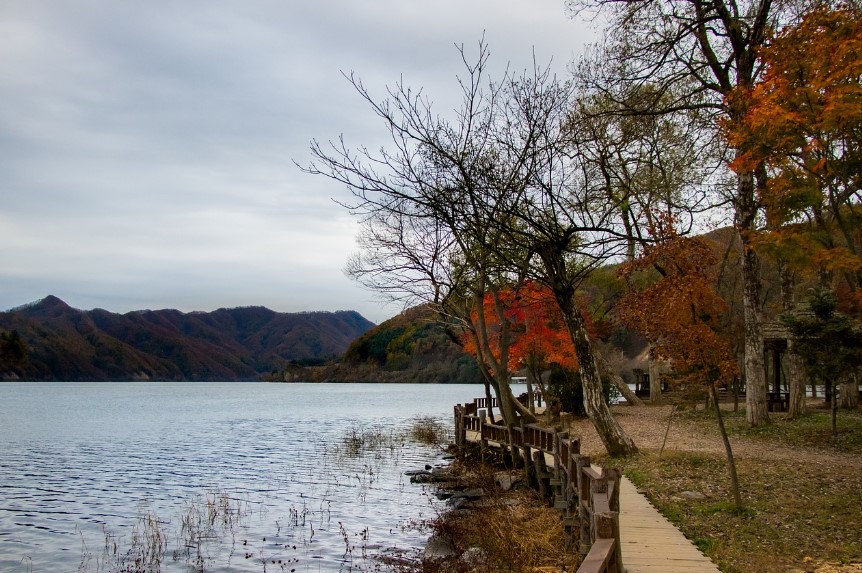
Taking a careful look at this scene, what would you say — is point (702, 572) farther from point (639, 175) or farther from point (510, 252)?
point (639, 175)

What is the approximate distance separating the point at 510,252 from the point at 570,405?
18875mm

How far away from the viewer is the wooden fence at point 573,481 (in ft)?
23.0

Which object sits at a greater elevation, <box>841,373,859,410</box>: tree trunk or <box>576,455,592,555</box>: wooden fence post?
<box>841,373,859,410</box>: tree trunk

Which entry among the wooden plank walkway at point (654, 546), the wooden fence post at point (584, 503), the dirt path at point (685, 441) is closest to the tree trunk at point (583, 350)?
the dirt path at point (685, 441)

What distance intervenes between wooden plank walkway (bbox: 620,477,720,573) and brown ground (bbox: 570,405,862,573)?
10.2 inches

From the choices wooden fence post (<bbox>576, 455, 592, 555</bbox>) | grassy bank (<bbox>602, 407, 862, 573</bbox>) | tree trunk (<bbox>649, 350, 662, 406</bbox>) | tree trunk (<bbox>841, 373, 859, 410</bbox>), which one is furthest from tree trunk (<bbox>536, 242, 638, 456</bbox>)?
tree trunk (<bbox>649, 350, 662, 406</bbox>)

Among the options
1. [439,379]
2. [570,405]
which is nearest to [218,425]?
[570,405]

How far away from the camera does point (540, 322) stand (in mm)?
33562

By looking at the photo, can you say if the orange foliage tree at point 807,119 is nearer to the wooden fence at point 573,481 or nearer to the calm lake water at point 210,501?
the wooden fence at point 573,481

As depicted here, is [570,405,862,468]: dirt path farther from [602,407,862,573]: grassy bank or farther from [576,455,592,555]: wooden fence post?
[576,455,592,555]: wooden fence post

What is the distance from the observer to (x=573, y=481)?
13078mm

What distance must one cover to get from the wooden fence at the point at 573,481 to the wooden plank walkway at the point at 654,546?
532 mm

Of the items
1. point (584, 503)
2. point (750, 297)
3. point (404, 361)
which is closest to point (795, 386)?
point (750, 297)

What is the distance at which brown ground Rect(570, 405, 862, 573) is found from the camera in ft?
31.3
